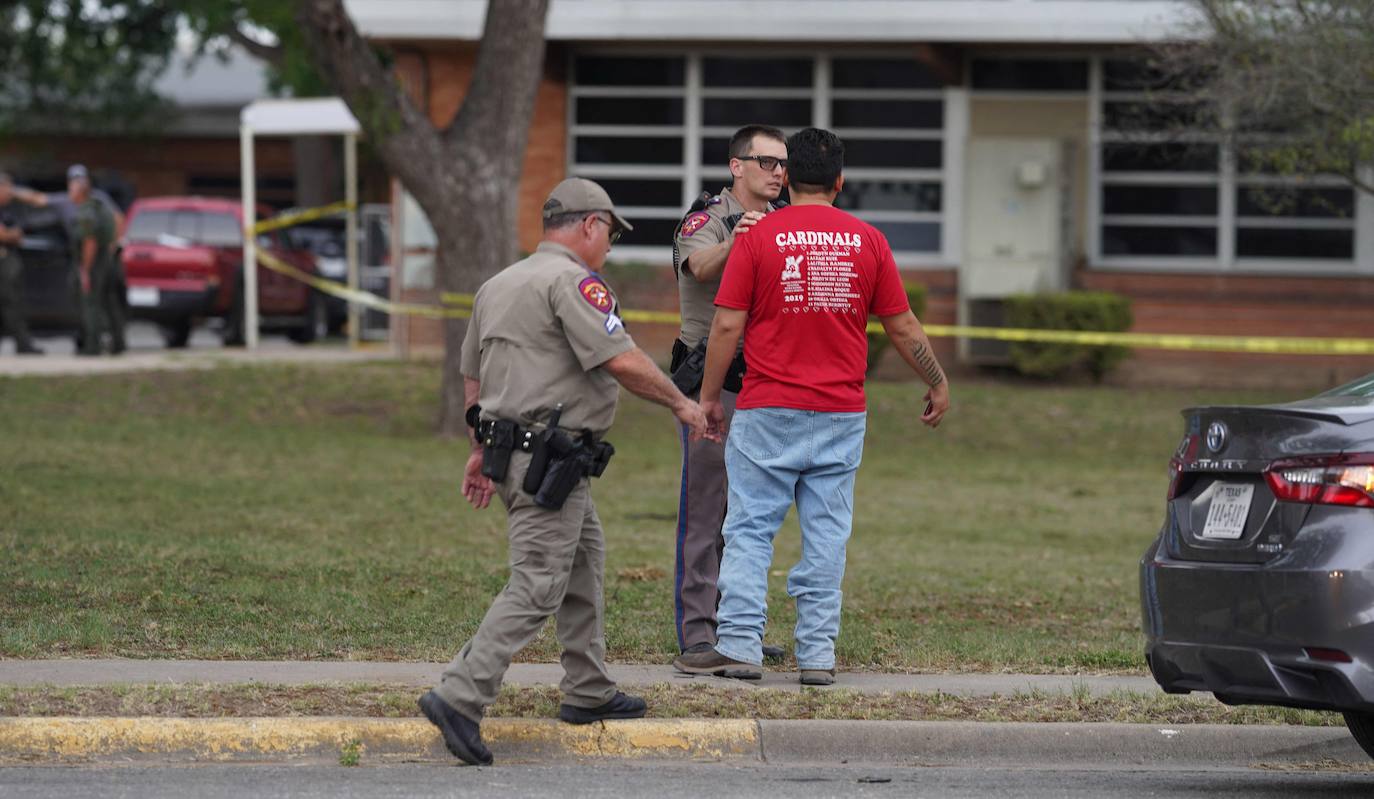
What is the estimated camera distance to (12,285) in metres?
20.0

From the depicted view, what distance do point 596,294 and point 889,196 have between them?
15.4 m

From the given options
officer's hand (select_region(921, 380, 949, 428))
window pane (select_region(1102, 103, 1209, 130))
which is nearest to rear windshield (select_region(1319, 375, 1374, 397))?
officer's hand (select_region(921, 380, 949, 428))

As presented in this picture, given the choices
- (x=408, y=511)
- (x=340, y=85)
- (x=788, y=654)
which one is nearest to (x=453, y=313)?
(x=340, y=85)

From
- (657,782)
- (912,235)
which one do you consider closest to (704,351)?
(657,782)

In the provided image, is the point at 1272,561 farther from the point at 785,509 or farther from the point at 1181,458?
the point at 785,509

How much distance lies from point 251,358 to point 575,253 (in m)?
14.8

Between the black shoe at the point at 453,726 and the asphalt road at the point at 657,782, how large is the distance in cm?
9

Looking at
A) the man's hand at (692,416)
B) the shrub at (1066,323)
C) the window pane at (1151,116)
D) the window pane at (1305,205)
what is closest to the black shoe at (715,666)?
the man's hand at (692,416)

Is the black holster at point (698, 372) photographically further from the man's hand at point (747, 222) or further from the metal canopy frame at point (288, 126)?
the metal canopy frame at point (288, 126)

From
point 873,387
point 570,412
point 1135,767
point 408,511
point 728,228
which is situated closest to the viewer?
point 570,412

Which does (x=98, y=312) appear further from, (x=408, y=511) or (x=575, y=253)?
(x=575, y=253)

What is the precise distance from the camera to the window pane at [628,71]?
21125mm

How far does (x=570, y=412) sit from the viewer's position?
20.0 ft

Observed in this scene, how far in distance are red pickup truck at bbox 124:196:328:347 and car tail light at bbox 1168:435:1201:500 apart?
1818 cm
